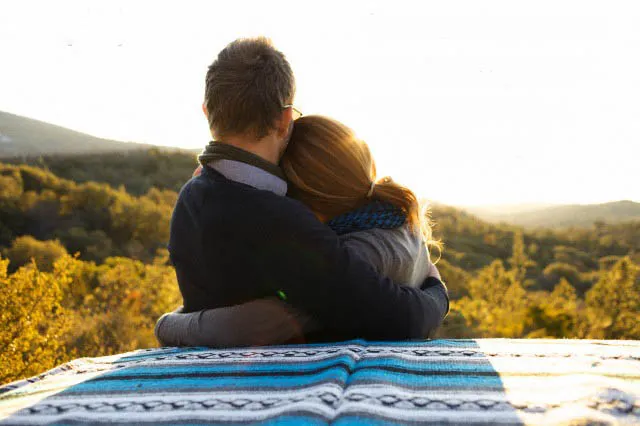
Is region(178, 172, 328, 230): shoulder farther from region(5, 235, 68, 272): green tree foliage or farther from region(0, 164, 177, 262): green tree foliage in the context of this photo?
region(0, 164, 177, 262): green tree foliage

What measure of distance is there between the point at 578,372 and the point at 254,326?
1.10 m

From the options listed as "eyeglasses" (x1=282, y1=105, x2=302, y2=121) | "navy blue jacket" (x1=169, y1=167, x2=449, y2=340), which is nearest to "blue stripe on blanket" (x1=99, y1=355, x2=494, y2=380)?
"navy blue jacket" (x1=169, y1=167, x2=449, y2=340)

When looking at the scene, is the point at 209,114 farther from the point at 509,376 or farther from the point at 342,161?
the point at 509,376

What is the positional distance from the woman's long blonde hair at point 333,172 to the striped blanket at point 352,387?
2.18 feet

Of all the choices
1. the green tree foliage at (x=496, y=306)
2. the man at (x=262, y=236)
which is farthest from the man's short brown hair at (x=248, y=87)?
the green tree foliage at (x=496, y=306)

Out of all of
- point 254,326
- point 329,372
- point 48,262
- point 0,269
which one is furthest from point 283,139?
point 48,262

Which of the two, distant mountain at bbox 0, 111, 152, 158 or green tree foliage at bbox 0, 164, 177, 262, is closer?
green tree foliage at bbox 0, 164, 177, 262

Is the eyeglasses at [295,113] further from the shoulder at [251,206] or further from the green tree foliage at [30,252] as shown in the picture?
the green tree foliage at [30,252]

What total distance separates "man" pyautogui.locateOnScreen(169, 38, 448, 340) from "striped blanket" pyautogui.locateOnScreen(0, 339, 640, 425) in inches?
8.3

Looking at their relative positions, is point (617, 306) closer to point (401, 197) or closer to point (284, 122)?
point (401, 197)

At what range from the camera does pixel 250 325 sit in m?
2.09

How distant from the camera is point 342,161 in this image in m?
2.27

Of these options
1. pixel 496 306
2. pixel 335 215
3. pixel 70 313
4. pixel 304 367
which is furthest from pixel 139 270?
pixel 304 367

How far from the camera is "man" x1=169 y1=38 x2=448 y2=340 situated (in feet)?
6.40
